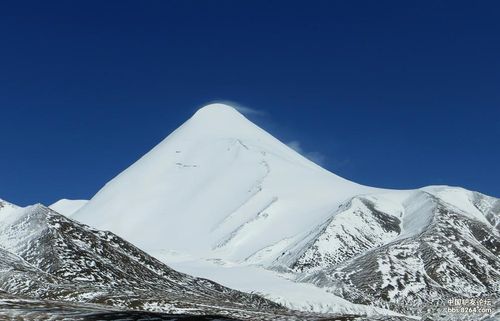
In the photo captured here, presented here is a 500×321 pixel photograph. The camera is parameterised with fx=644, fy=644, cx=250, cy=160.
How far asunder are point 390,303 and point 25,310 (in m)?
167

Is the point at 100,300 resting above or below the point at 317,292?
below

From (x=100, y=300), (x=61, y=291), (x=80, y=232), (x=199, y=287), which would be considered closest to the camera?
(x=100, y=300)

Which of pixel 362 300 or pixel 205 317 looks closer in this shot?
pixel 205 317

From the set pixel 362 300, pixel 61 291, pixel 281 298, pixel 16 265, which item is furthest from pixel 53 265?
pixel 362 300

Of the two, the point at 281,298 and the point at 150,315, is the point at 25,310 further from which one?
the point at 281,298

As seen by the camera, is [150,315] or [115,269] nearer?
[150,315]

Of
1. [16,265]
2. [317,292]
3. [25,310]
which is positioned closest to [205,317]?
[25,310]

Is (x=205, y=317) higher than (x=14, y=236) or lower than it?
lower

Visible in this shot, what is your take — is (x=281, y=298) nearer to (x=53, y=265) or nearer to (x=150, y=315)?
(x=53, y=265)

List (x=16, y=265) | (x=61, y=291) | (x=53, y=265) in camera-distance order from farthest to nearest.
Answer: (x=53, y=265), (x=16, y=265), (x=61, y=291)

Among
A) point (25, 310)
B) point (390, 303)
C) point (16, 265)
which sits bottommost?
point (25, 310)

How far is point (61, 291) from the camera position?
3290 inches

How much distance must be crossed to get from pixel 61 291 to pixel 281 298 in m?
68.6

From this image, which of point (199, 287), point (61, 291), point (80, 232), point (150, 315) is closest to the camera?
point (150, 315)
